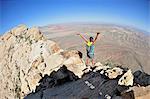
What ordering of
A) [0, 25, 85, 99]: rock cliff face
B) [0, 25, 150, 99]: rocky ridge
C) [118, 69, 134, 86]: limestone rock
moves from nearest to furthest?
[118, 69, 134, 86]: limestone rock < [0, 25, 150, 99]: rocky ridge < [0, 25, 85, 99]: rock cliff face

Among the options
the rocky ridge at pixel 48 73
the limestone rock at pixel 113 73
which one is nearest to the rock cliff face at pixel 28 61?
the rocky ridge at pixel 48 73

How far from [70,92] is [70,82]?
139cm

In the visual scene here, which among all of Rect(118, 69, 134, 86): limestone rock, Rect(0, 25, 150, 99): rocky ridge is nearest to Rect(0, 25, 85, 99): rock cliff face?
Rect(0, 25, 150, 99): rocky ridge

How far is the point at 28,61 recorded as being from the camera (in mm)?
15070

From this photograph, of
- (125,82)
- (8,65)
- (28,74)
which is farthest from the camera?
(8,65)

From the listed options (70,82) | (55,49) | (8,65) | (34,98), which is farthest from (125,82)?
(8,65)

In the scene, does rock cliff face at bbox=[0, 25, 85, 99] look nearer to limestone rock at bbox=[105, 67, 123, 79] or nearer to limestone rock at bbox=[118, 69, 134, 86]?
limestone rock at bbox=[105, 67, 123, 79]

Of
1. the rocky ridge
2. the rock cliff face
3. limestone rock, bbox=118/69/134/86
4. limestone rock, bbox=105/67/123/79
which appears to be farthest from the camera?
the rock cliff face

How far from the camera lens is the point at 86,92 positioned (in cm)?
1052

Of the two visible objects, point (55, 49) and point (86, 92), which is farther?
point (55, 49)

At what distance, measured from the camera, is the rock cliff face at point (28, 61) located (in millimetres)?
14258

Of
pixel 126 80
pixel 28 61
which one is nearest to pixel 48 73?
pixel 28 61

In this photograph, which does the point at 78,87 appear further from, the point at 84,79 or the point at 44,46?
the point at 44,46

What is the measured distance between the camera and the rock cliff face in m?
14.3
